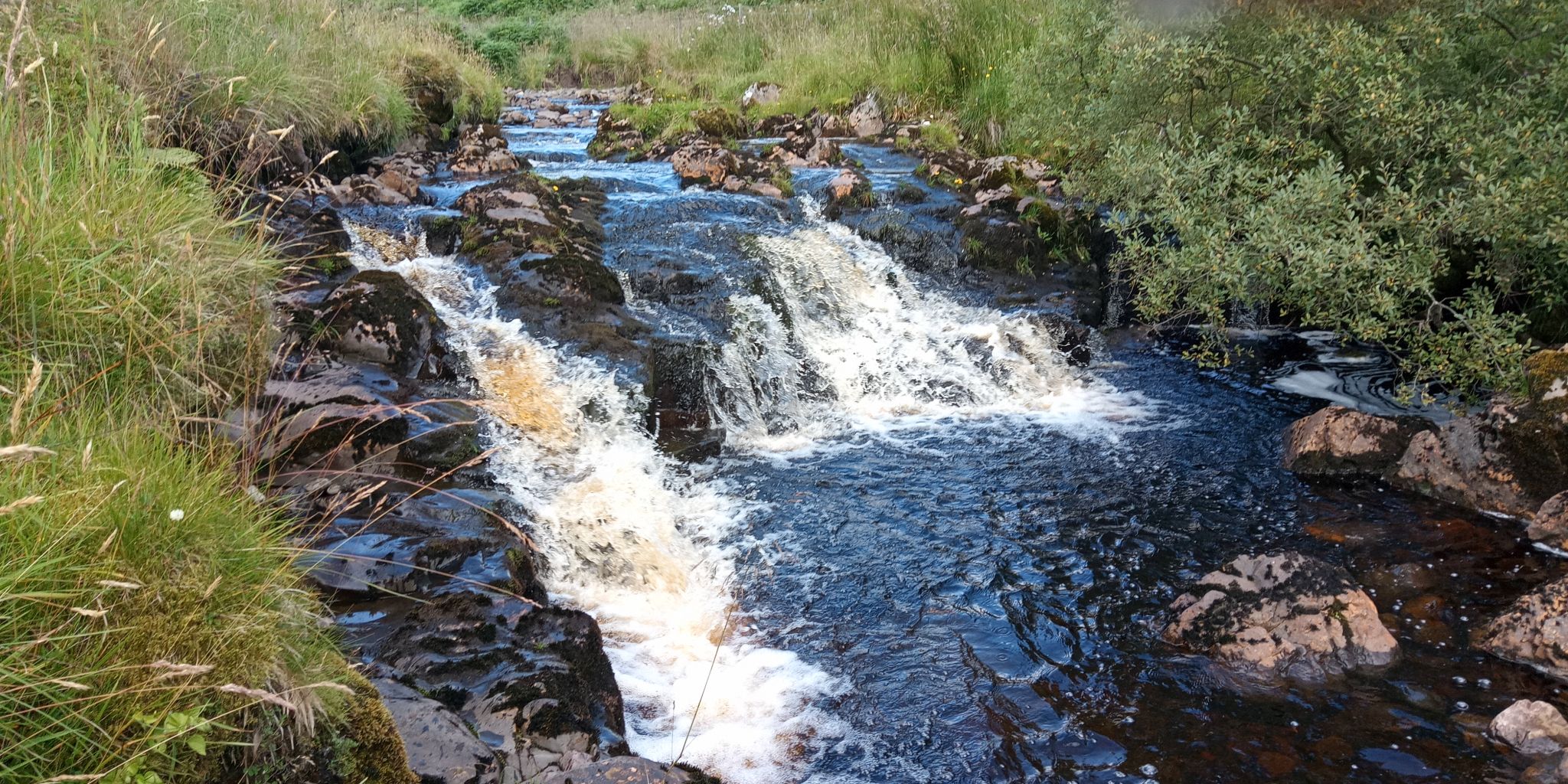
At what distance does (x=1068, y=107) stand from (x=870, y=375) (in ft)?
10.5

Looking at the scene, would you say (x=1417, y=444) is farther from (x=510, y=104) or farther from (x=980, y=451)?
(x=510, y=104)

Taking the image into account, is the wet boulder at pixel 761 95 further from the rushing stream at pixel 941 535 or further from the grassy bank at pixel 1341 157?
the grassy bank at pixel 1341 157

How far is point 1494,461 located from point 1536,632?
6.10ft

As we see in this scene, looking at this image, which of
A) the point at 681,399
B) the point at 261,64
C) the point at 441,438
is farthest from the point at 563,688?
the point at 261,64

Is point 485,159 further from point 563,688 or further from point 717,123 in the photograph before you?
point 563,688

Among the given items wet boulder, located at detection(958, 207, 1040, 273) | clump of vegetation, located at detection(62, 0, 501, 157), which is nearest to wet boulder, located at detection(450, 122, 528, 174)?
clump of vegetation, located at detection(62, 0, 501, 157)

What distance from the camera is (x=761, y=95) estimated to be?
54.0ft

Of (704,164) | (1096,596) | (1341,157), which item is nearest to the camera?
(1096,596)

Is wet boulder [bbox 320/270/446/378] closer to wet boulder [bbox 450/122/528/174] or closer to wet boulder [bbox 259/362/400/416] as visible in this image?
wet boulder [bbox 259/362/400/416]

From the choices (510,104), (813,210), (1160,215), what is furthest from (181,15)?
(510,104)

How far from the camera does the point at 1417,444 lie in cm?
623

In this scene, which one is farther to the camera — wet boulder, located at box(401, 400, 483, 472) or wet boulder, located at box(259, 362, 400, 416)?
wet boulder, located at box(401, 400, 483, 472)

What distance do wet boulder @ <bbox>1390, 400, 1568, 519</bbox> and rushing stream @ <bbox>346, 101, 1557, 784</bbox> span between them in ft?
0.75

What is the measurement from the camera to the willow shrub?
20.2ft
